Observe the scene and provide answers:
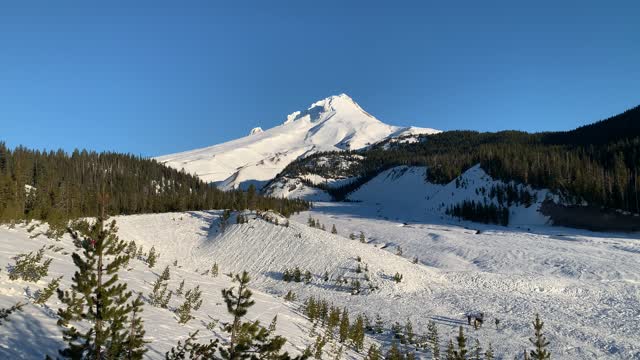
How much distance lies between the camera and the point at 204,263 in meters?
42.3

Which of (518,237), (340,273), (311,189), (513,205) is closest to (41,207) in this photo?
(340,273)

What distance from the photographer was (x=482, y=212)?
83.6m

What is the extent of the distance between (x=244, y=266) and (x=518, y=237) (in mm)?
35489

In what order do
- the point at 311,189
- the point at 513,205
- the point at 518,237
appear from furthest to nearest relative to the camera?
the point at 311,189 → the point at 513,205 → the point at 518,237

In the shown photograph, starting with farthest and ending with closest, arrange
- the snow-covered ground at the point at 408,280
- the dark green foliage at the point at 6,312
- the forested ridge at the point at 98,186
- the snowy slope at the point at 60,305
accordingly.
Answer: the forested ridge at the point at 98,186
the snow-covered ground at the point at 408,280
the snowy slope at the point at 60,305
the dark green foliage at the point at 6,312

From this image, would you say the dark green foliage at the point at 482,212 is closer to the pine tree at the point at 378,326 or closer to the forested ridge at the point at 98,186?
the forested ridge at the point at 98,186

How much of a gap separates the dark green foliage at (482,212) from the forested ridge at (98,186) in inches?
1459

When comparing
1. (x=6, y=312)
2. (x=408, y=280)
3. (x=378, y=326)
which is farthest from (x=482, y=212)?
(x=6, y=312)

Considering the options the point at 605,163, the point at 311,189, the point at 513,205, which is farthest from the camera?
the point at 311,189

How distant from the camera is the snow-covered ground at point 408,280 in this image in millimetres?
17891

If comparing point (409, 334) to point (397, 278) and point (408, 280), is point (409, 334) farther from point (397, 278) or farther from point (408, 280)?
point (408, 280)

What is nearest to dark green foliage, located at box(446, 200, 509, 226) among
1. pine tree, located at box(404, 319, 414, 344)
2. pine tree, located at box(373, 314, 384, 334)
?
pine tree, located at box(373, 314, 384, 334)

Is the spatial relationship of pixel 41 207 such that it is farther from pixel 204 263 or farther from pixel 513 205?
pixel 513 205

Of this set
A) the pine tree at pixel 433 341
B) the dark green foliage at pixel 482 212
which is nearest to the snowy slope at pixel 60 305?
the pine tree at pixel 433 341
